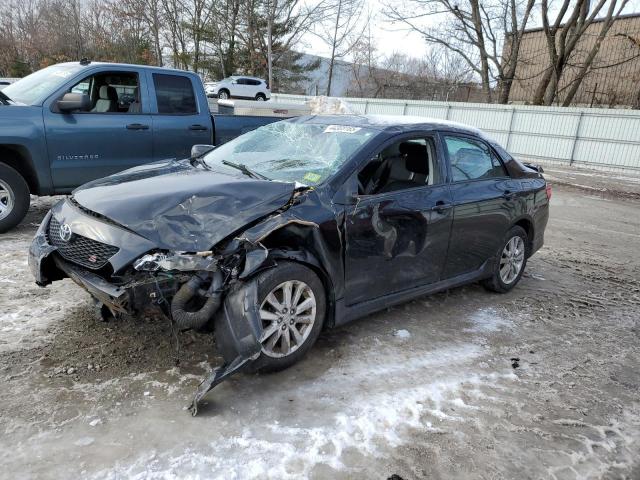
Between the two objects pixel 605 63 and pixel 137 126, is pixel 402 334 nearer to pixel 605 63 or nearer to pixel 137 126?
pixel 137 126

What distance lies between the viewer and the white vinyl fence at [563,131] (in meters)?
17.9

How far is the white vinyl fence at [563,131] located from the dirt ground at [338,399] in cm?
1615

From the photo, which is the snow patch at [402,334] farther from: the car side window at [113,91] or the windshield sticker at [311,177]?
the car side window at [113,91]

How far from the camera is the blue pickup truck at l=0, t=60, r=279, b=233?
5.59 meters

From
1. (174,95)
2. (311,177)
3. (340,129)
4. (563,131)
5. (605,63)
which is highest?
(605,63)

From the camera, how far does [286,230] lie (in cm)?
320

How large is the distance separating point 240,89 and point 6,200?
85.4ft

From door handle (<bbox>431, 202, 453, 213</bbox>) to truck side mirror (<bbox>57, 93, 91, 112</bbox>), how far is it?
4.12 meters

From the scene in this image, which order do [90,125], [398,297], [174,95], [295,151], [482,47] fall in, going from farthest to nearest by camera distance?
1. [482,47]
2. [174,95]
3. [90,125]
4. [295,151]
5. [398,297]

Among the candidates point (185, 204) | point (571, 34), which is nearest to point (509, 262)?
point (185, 204)

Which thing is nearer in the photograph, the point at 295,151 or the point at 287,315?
the point at 287,315

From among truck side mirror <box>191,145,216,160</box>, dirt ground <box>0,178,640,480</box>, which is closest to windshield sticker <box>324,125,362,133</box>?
truck side mirror <box>191,145,216,160</box>

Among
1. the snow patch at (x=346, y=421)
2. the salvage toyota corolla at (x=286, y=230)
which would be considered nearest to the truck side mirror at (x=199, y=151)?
the salvage toyota corolla at (x=286, y=230)

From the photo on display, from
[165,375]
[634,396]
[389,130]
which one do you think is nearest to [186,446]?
[165,375]
